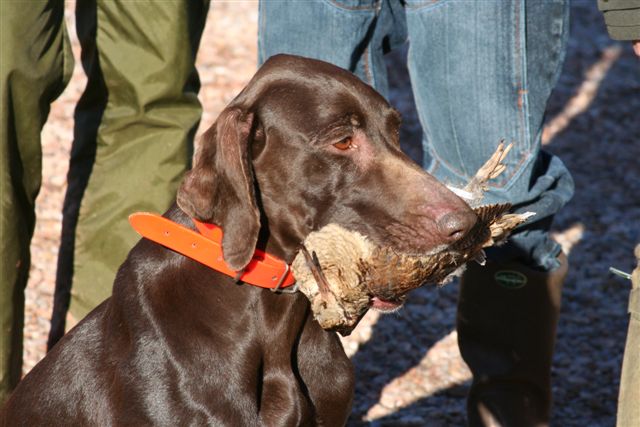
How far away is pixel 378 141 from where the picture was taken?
3.56m

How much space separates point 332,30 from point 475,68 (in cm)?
60

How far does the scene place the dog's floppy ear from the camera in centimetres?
336

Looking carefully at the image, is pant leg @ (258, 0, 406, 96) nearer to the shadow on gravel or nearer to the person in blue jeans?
the person in blue jeans

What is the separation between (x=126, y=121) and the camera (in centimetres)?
537

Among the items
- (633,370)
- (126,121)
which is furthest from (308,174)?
(126,121)

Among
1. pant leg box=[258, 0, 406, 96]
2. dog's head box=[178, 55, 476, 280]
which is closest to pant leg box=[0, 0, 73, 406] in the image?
pant leg box=[258, 0, 406, 96]

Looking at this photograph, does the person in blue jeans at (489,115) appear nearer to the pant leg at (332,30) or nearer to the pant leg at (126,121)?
the pant leg at (332,30)

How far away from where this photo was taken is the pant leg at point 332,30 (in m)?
4.29

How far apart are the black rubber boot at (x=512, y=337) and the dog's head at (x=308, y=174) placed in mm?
1138

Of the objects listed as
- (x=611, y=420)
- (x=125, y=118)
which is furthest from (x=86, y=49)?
(x=611, y=420)

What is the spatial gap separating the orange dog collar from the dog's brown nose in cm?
58

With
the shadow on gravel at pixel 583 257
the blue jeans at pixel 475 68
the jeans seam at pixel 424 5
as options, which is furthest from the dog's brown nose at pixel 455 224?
the shadow on gravel at pixel 583 257

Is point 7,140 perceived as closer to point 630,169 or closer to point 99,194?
point 99,194

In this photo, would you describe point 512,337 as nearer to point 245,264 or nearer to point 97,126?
point 245,264
